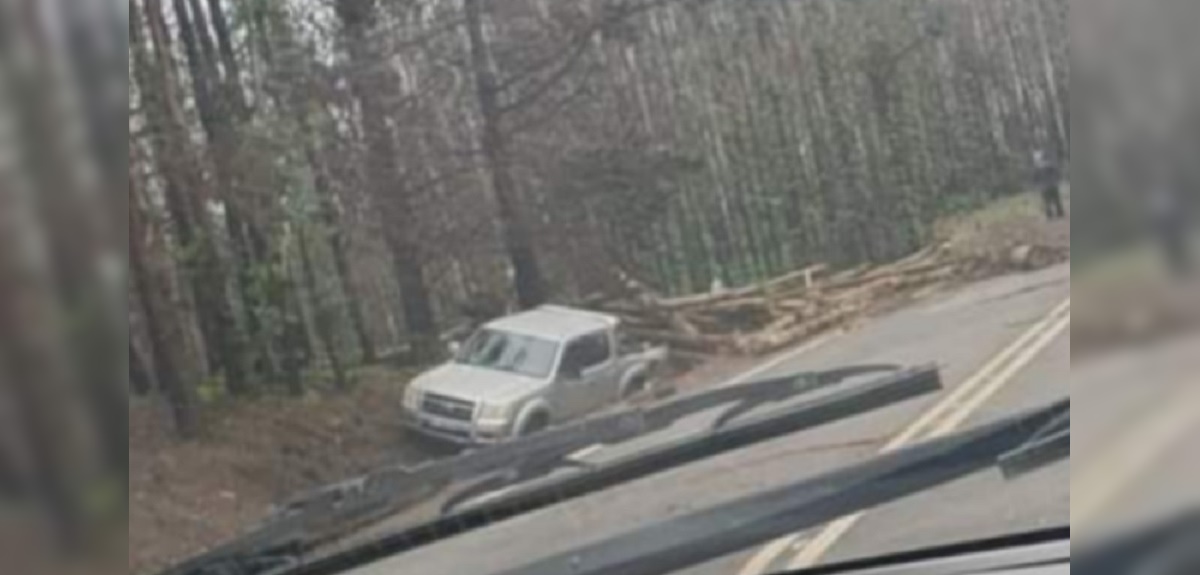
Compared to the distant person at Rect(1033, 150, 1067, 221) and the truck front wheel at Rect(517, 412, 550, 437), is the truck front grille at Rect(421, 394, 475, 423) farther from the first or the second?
the distant person at Rect(1033, 150, 1067, 221)

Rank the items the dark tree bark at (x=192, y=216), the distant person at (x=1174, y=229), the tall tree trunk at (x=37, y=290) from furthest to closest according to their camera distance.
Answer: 1. the dark tree bark at (x=192, y=216)
2. the tall tree trunk at (x=37, y=290)
3. the distant person at (x=1174, y=229)

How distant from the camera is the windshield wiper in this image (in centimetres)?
142

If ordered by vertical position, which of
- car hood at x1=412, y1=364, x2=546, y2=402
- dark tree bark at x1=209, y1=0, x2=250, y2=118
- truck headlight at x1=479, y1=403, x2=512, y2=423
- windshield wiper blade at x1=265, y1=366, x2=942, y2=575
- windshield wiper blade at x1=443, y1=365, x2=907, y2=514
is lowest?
windshield wiper blade at x1=265, y1=366, x2=942, y2=575

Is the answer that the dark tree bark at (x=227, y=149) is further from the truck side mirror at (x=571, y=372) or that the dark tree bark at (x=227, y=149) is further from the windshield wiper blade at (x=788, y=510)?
the windshield wiper blade at (x=788, y=510)

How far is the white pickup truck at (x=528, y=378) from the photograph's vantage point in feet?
4.59

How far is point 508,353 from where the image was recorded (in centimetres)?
140

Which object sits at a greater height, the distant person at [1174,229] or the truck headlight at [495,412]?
the distant person at [1174,229]

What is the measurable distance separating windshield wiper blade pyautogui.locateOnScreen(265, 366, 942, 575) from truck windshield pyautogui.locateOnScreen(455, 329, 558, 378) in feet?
0.44

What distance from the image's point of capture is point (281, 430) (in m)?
1.44

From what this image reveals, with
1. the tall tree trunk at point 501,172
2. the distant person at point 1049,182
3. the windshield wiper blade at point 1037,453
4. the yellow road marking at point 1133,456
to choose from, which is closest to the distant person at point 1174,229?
the yellow road marking at point 1133,456

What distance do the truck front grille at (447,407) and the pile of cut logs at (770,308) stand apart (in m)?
0.17

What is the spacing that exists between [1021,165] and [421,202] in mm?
592

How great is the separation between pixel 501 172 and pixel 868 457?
0.48 metres

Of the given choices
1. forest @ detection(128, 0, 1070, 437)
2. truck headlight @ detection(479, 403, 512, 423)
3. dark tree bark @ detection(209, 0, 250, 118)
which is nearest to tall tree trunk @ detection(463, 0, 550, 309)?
forest @ detection(128, 0, 1070, 437)
